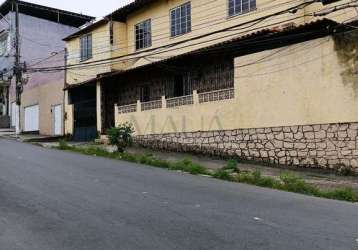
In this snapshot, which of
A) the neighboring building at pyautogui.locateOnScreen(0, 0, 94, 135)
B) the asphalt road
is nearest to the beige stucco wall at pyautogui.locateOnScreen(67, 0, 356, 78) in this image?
the neighboring building at pyautogui.locateOnScreen(0, 0, 94, 135)

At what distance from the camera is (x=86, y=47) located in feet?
93.0

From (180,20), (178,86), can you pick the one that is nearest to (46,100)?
(178,86)

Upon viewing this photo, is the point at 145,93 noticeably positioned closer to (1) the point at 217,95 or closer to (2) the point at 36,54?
(1) the point at 217,95

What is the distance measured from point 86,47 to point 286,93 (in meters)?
15.8

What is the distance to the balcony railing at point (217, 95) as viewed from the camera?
59.0 ft

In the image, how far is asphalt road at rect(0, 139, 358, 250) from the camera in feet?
20.8

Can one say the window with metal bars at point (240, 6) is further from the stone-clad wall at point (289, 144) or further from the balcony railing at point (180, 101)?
the stone-clad wall at point (289, 144)

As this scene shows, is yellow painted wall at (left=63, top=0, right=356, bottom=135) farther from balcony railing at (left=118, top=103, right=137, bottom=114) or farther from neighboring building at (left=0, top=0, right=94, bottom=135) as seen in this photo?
neighboring building at (left=0, top=0, right=94, bottom=135)

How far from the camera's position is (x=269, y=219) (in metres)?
7.78

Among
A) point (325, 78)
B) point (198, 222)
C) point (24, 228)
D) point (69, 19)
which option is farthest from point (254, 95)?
point (69, 19)

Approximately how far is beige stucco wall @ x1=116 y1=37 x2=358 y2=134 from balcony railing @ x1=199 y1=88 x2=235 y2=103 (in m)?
0.20

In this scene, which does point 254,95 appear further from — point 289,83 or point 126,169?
point 126,169

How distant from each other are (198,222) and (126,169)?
736cm

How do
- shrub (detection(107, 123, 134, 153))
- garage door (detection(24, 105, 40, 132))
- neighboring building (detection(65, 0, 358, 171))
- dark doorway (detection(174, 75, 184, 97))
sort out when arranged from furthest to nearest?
garage door (detection(24, 105, 40, 132)) → dark doorway (detection(174, 75, 184, 97)) → shrub (detection(107, 123, 134, 153)) → neighboring building (detection(65, 0, 358, 171))
